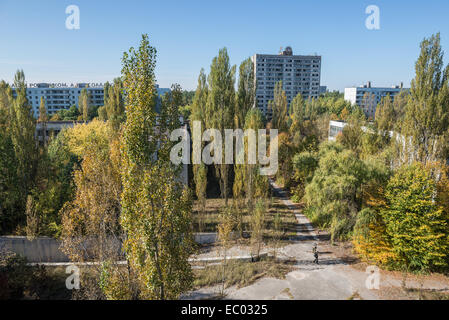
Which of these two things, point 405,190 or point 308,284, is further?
point 405,190

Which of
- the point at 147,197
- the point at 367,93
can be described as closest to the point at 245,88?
the point at 147,197

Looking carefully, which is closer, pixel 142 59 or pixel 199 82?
pixel 142 59

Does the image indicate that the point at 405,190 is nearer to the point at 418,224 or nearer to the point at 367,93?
the point at 418,224

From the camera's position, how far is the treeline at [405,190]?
563 inches

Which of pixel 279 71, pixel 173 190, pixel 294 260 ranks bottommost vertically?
pixel 294 260

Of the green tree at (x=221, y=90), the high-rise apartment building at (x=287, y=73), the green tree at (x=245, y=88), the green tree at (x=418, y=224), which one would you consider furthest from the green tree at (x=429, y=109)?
the high-rise apartment building at (x=287, y=73)

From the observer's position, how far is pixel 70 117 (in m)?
55.4

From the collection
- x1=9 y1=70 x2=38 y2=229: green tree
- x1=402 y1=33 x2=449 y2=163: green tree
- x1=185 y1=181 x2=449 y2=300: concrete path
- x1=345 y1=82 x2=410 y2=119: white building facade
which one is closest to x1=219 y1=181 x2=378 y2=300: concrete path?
x1=185 y1=181 x2=449 y2=300: concrete path

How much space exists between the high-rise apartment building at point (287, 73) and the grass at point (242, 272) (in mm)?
69016

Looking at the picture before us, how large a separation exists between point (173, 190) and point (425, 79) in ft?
59.7

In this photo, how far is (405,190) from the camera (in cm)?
1484

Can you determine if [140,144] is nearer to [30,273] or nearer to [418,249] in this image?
[30,273]

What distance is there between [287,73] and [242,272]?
76471 millimetres
